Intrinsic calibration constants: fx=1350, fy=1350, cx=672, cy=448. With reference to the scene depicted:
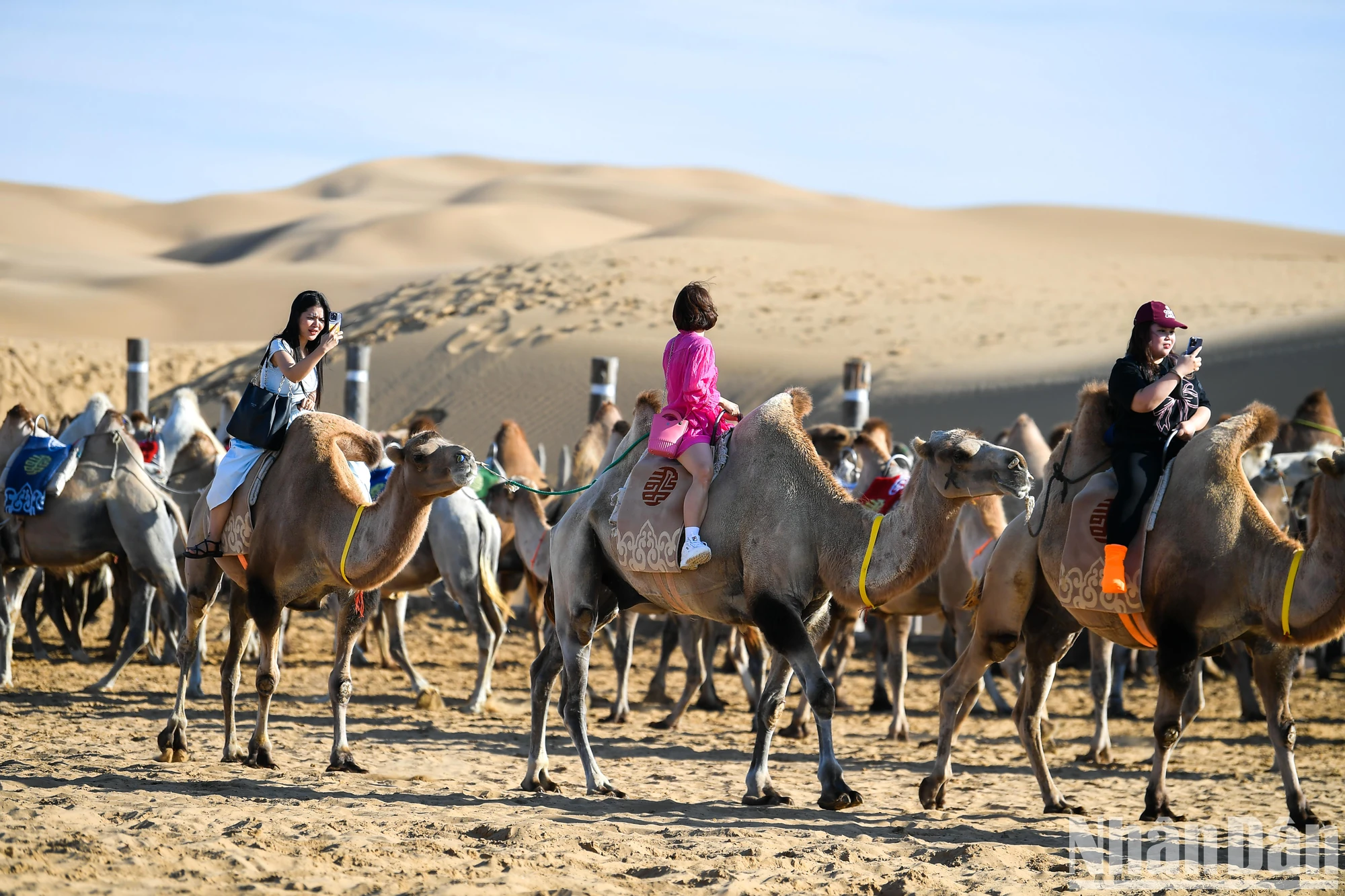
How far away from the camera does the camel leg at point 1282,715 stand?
6.88 meters

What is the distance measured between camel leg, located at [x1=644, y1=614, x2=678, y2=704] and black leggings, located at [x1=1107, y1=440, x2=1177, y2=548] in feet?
17.9

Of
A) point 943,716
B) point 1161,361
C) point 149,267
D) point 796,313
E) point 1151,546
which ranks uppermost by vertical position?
point 149,267

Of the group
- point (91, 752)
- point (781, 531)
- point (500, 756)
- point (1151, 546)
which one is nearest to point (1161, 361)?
point (1151, 546)

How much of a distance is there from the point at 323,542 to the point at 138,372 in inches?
478

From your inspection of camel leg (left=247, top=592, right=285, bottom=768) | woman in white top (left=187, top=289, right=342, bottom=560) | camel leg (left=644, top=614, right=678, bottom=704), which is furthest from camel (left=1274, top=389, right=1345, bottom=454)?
camel leg (left=247, top=592, right=285, bottom=768)

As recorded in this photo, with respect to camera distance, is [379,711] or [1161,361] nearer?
[1161,361]

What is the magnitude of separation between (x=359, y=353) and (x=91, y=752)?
1030cm

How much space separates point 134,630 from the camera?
11344 mm

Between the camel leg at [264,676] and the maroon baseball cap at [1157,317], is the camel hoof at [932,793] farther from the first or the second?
the camel leg at [264,676]

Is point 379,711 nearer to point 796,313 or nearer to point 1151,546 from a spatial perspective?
point 1151,546

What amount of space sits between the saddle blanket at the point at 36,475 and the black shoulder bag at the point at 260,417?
380 cm

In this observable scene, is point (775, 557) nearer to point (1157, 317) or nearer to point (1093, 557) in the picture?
point (1093, 557)

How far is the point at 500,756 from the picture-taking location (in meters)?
8.91

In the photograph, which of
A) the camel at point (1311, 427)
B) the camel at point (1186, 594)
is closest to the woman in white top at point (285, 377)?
the camel at point (1186, 594)
